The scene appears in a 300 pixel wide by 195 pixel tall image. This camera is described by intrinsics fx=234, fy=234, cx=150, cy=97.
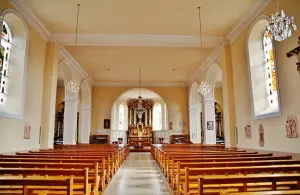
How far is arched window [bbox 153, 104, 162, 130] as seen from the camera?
21319mm

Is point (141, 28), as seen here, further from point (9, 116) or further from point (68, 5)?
point (9, 116)

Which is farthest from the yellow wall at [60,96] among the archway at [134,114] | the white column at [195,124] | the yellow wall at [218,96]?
the yellow wall at [218,96]

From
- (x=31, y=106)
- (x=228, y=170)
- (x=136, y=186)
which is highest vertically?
(x=31, y=106)

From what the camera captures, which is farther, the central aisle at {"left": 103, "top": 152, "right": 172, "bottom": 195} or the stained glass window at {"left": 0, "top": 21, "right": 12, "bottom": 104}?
the stained glass window at {"left": 0, "top": 21, "right": 12, "bottom": 104}

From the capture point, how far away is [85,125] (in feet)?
49.0

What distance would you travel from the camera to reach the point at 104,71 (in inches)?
525

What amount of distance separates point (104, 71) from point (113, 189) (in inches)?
369

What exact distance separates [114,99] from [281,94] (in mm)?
12028

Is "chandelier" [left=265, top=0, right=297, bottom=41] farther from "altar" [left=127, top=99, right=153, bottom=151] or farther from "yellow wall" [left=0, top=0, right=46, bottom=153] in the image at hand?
"altar" [left=127, top=99, right=153, bottom=151]

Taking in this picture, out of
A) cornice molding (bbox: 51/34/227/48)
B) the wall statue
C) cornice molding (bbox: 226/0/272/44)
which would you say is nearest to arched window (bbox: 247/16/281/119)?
cornice molding (bbox: 226/0/272/44)

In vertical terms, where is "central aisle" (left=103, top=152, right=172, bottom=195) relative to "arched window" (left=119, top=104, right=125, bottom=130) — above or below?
below

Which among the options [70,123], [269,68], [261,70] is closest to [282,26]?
[269,68]

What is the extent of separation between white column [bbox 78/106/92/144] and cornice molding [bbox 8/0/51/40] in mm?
7464

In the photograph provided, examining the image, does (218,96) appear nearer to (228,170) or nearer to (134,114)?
(134,114)
